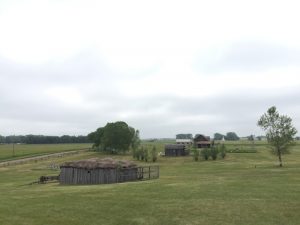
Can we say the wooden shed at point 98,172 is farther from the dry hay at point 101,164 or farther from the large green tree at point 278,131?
the large green tree at point 278,131

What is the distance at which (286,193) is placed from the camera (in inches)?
1153

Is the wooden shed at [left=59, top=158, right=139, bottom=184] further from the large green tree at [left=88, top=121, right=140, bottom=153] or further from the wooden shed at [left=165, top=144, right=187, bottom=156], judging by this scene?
the large green tree at [left=88, top=121, right=140, bottom=153]

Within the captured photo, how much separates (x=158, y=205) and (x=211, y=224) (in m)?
5.39

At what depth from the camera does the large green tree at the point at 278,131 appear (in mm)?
64562

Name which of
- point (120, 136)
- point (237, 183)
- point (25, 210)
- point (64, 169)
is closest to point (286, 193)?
point (237, 183)

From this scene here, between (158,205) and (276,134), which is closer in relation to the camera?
(158,205)

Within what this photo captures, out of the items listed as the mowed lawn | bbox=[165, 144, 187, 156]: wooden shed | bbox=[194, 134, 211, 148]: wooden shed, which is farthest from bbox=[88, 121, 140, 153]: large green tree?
the mowed lawn

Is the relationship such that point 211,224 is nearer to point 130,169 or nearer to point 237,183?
point 237,183

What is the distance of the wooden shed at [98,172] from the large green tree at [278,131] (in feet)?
87.1

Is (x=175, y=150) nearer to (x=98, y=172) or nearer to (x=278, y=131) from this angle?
(x=278, y=131)

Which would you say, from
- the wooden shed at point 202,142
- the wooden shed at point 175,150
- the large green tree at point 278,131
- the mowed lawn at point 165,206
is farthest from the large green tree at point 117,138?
the mowed lawn at point 165,206

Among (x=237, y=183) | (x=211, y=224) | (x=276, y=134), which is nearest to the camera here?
(x=211, y=224)

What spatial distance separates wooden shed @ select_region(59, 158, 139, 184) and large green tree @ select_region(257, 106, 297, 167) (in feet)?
87.1

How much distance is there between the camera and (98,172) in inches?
1881
